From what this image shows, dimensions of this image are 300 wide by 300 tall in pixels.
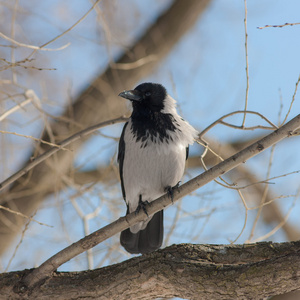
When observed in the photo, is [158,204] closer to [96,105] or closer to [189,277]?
[189,277]

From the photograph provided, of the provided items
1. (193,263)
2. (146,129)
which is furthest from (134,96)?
(193,263)

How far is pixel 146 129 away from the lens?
179 inches

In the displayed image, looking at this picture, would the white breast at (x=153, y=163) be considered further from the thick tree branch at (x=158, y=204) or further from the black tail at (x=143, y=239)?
the thick tree branch at (x=158, y=204)

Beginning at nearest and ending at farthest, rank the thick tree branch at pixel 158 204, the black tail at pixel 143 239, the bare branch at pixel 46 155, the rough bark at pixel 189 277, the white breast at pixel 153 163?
the thick tree branch at pixel 158 204
the rough bark at pixel 189 277
the bare branch at pixel 46 155
the white breast at pixel 153 163
the black tail at pixel 143 239

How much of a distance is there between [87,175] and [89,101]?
120 centimetres

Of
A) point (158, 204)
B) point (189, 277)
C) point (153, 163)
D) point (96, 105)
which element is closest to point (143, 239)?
point (153, 163)

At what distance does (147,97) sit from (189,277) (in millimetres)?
2050

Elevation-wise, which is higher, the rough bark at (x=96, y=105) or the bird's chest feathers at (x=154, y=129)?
the rough bark at (x=96, y=105)

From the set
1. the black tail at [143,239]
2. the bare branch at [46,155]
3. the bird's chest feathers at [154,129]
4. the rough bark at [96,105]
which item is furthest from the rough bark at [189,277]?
the rough bark at [96,105]

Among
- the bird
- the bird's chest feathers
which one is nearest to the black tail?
the bird

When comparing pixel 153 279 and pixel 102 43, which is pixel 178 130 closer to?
pixel 153 279

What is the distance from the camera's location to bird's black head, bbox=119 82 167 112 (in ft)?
15.6

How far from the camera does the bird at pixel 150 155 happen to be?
176 inches

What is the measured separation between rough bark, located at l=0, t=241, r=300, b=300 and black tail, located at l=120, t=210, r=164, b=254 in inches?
38.3
